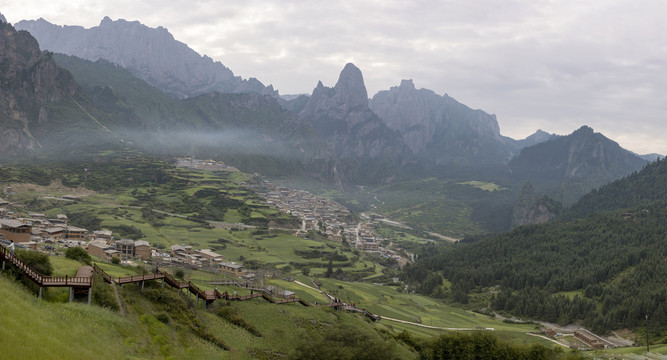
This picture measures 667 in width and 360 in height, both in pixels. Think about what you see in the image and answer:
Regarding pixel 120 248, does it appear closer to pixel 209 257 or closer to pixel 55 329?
pixel 209 257

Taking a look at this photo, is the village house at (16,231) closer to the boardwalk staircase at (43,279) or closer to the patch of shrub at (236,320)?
the boardwalk staircase at (43,279)

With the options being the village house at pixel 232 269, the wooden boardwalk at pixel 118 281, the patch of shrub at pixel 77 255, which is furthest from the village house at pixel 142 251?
the patch of shrub at pixel 77 255

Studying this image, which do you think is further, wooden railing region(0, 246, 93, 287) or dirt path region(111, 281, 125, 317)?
dirt path region(111, 281, 125, 317)

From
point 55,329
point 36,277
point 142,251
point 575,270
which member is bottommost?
point 575,270

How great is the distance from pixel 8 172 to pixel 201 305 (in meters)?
135

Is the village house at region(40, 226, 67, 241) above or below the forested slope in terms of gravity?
above

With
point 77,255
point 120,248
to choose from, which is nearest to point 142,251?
point 120,248

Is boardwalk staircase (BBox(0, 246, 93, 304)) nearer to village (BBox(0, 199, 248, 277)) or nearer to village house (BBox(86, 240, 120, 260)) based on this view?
village (BBox(0, 199, 248, 277))

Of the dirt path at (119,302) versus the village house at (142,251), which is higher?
the dirt path at (119,302)

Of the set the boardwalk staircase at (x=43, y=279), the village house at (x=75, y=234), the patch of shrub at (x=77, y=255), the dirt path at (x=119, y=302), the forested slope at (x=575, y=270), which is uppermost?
the boardwalk staircase at (x=43, y=279)

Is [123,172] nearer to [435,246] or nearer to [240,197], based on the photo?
[240,197]

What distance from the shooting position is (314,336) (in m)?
49.5

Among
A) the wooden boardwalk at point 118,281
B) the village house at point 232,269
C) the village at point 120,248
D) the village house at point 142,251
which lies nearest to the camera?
the wooden boardwalk at point 118,281

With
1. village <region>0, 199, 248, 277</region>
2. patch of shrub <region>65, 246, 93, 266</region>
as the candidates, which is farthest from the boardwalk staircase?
village <region>0, 199, 248, 277</region>
